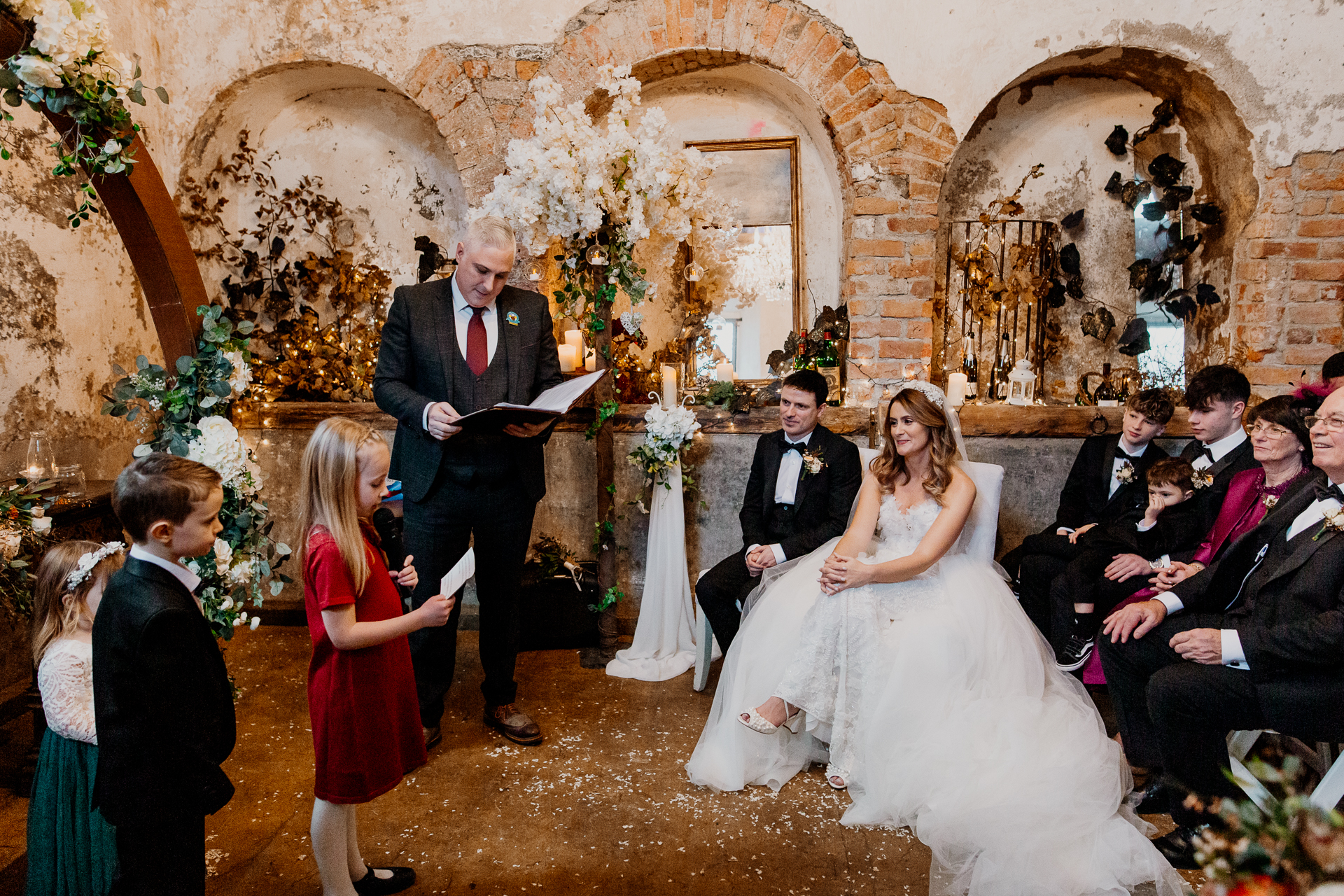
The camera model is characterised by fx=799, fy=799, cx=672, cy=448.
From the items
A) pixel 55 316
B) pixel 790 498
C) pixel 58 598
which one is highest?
pixel 55 316

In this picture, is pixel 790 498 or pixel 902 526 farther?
pixel 790 498

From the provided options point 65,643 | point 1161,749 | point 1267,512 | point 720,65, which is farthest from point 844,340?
point 65,643

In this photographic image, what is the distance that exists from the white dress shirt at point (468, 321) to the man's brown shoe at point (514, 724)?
3.98 ft

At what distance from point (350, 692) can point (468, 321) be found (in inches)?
59.4

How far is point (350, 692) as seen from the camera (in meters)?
2.00

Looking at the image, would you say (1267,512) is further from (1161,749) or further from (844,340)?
(844,340)

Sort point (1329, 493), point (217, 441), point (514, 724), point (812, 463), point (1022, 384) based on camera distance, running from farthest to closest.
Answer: point (1022, 384)
point (812, 463)
point (514, 724)
point (217, 441)
point (1329, 493)

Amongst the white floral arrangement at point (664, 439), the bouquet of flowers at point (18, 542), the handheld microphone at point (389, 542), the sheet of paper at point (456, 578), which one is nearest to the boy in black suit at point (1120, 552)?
the white floral arrangement at point (664, 439)

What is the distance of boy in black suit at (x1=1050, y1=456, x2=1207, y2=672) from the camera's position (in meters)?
3.18

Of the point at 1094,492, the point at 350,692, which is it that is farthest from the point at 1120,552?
the point at 350,692

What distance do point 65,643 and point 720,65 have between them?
13.1 ft

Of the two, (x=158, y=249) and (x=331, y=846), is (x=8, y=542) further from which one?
(x=331, y=846)

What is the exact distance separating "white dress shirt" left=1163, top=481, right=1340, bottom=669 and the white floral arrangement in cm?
227

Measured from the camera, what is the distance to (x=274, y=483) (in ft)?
14.7
